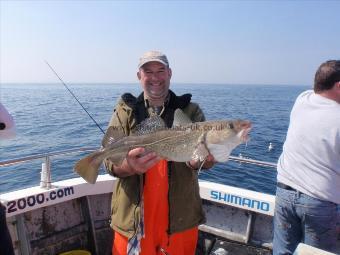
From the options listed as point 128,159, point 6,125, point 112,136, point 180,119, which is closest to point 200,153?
point 180,119

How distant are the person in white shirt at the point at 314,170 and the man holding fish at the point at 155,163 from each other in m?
1.01

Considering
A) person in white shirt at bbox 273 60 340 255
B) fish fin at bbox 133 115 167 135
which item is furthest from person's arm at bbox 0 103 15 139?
person in white shirt at bbox 273 60 340 255

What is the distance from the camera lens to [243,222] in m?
5.36

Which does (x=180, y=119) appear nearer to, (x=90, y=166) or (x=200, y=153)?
(x=200, y=153)

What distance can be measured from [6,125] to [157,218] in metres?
1.67

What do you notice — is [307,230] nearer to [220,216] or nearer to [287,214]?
[287,214]

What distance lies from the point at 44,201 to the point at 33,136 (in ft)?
45.9

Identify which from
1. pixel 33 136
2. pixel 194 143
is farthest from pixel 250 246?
pixel 33 136

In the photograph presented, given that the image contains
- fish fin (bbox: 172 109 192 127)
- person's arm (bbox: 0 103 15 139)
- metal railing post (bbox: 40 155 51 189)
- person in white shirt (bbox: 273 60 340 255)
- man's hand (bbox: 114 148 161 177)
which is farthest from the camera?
Answer: metal railing post (bbox: 40 155 51 189)

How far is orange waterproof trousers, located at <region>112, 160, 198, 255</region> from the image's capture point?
3500mm

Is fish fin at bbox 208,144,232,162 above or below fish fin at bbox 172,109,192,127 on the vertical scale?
below

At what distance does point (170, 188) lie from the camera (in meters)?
3.50

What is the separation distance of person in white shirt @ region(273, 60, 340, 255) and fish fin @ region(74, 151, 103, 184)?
203 centimetres

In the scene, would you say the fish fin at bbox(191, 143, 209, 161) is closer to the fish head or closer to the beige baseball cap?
the fish head
